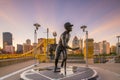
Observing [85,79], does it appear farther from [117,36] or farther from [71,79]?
[117,36]

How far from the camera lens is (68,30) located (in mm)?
11766

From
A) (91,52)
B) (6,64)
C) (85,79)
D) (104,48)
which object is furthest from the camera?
(104,48)

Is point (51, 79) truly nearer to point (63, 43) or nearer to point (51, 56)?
point (63, 43)

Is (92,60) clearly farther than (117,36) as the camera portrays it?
No

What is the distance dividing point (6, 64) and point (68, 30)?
1327 centimetres

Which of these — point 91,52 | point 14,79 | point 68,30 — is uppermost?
point 68,30

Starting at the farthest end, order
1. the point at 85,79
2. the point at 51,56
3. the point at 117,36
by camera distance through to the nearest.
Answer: the point at 117,36 → the point at 51,56 → the point at 85,79

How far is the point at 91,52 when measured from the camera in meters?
24.5

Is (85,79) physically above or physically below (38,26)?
below

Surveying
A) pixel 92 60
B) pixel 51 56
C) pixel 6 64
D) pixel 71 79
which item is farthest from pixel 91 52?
pixel 71 79

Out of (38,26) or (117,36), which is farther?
(117,36)

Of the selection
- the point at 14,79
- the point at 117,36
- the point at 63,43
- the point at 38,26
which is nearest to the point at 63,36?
the point at 63,43

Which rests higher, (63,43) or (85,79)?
(63,43)

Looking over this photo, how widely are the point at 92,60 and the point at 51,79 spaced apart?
15.6 meters
